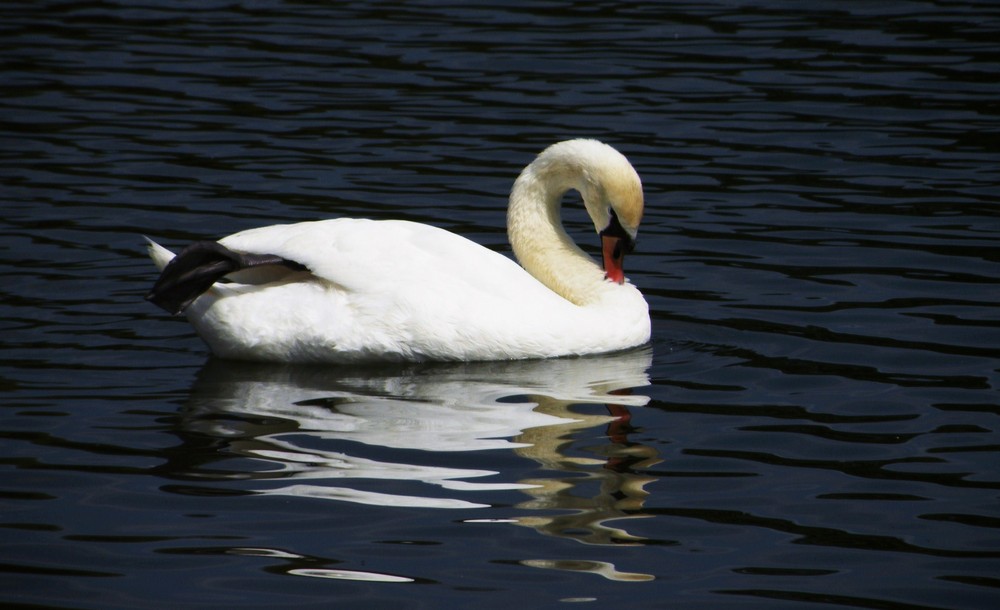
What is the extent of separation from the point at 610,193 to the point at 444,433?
2.15 meters

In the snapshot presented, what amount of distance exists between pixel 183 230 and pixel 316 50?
6.08 metres

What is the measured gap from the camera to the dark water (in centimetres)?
551

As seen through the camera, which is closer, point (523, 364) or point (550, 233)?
point (523, 364)

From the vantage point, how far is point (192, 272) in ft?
25.2

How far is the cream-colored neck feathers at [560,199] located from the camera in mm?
8383

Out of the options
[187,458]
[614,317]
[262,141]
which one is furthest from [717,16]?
[187,458]

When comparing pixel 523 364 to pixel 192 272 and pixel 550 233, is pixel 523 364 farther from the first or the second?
pixel 192 272

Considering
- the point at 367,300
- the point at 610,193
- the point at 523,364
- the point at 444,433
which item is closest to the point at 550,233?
the point at 610,193

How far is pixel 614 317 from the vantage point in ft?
27.2

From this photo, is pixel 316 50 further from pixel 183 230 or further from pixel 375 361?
pixel 375 361

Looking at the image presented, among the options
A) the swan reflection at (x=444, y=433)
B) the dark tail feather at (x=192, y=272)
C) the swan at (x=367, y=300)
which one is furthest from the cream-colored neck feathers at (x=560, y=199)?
the dark tail feather at (x=192, y=272)

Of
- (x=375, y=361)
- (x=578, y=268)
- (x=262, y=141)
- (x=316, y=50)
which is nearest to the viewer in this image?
(x=375, y=361)

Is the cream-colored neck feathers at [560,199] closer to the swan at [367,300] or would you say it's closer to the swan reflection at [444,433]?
the swan at [367,300]

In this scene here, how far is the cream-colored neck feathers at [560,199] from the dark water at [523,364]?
1.92ft
